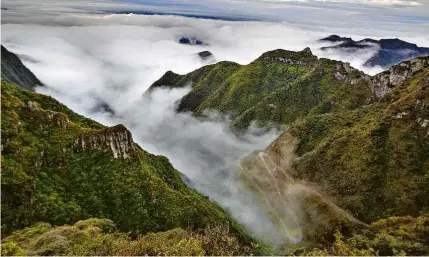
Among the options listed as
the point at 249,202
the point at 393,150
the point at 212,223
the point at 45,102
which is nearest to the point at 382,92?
the point at 393,150

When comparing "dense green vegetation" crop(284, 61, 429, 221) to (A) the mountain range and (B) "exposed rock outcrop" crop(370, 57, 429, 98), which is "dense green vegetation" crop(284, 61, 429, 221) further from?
(B) "exposed rock outcrop" crop(370, 57, 429, 98)

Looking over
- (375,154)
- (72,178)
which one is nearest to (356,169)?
(375,154)

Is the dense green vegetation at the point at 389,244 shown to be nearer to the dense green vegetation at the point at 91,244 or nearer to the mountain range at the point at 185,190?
the mountain range at the point at 185,190

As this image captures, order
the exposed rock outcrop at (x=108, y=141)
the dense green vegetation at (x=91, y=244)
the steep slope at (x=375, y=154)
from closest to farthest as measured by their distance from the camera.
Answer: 1. the dense green vegetation at (x=91, y=244)
2. the exposed rock outcrop at (x=108, y=141)
3. the steep slope at (x=375, y=154)

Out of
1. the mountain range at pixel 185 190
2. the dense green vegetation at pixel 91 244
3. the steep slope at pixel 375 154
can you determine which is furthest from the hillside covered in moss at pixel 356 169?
the dense green vegetation at pixel 91 244

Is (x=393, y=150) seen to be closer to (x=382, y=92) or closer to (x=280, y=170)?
(x=280, y=170)

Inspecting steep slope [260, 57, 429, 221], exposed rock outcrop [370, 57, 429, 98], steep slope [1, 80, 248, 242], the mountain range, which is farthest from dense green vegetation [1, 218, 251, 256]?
exposed rock outcrop [370, 57, 429, 98]
